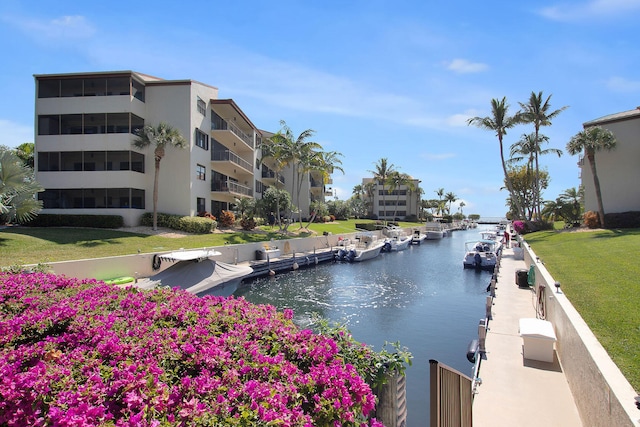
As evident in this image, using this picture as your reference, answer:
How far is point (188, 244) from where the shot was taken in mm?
29469

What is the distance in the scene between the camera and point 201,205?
37906 millimetres

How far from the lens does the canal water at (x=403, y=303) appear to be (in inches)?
535

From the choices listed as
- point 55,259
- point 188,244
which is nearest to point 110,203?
point 188,244

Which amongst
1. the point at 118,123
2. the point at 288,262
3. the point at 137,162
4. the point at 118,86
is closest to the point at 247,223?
the point at 288,262

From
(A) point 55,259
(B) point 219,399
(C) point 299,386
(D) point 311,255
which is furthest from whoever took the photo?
(D) point 311,255

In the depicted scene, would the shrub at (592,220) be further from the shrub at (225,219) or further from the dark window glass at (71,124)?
the dark window glass at (71,124)

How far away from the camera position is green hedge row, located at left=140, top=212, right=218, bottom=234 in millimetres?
33438

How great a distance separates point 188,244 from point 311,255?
11.6 meters

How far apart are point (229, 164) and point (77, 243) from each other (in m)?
18.7

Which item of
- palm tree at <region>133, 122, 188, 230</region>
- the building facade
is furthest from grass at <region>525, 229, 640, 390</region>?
palm tree at <region>133, 122, 188, 230</region>

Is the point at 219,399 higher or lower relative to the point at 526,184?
lower

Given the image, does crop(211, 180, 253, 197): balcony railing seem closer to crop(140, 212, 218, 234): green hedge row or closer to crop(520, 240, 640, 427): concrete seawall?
crop(140, 212, 218, 234): green hedge row

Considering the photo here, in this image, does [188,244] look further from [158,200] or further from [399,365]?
[399,365]

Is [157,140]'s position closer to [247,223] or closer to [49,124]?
[49,124]
